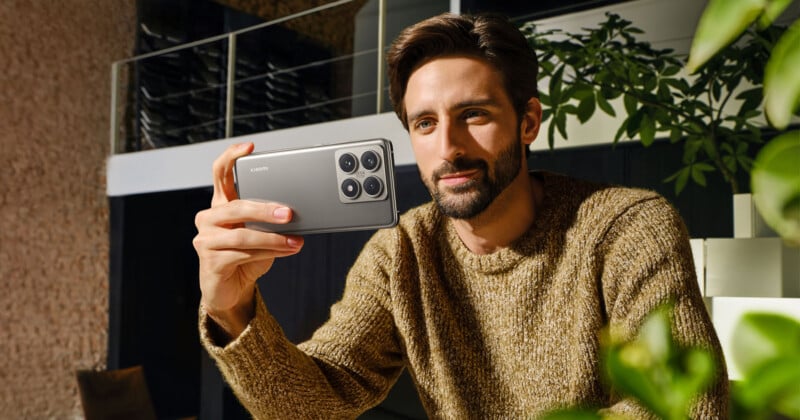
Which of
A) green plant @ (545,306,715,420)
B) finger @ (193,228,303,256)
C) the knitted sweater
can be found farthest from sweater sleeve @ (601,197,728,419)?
green plant @ (545,306,715,420)

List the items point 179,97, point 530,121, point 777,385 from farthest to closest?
1. point 179,97
2. point 530,121
3. point 777,385

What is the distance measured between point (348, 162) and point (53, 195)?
4159 millimetres

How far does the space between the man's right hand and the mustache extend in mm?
217

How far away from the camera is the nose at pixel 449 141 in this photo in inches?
36.9

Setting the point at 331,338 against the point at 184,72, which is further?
the point at 184,72

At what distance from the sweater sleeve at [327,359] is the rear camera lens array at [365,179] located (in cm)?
17

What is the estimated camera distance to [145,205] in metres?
5.02

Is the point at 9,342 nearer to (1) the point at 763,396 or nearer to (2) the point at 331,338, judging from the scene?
(2) the point at 331,338

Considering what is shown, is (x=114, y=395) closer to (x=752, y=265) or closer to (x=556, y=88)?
(x=556, y=88)

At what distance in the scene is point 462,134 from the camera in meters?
0.96

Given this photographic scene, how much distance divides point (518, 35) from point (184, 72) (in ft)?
14.1

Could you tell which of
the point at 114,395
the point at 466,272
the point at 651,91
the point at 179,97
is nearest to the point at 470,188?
the point at 466,272

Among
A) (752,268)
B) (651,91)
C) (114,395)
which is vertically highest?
(651,91)

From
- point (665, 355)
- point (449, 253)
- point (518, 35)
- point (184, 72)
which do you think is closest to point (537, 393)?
point (449, 253)
